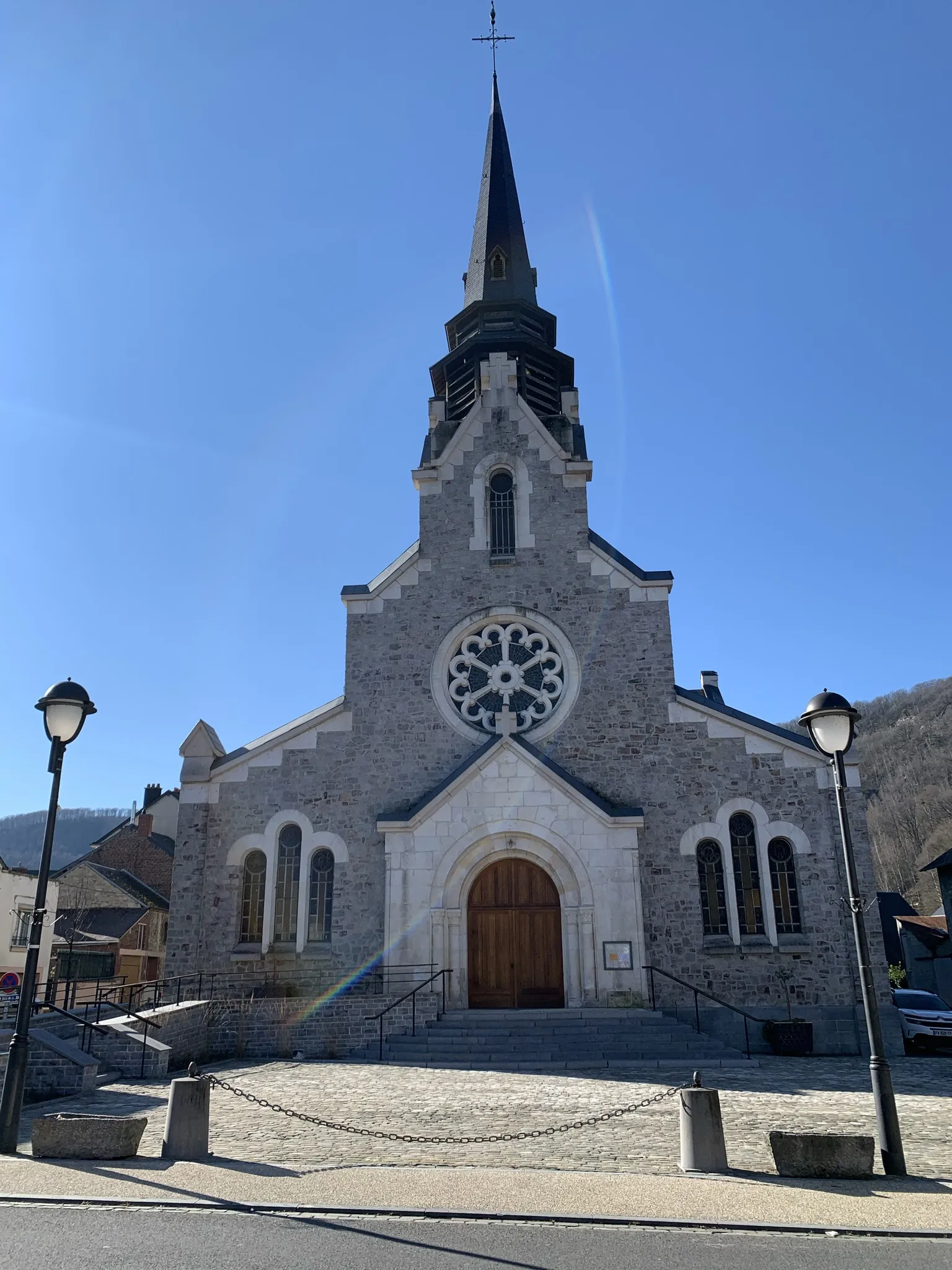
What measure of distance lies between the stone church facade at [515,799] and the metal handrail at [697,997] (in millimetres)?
237

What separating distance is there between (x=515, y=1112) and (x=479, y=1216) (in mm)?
4596

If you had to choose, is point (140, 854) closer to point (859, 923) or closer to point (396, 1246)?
point (859, 923)

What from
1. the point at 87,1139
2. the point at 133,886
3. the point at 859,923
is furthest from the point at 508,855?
the point at 133,886

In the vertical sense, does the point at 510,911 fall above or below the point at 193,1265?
above

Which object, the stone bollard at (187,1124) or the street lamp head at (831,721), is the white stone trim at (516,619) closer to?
the street lamp head at (831,721)

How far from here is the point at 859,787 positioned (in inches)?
801

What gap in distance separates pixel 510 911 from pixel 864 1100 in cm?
907

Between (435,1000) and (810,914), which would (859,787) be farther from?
(435,1000)

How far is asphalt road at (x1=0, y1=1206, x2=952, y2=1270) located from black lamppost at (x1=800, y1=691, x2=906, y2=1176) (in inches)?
76.4

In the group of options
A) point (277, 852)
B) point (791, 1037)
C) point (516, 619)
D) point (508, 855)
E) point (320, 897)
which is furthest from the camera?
point (516, 619)

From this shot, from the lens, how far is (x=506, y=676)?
22.5m

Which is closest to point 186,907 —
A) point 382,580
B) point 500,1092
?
point 382,580

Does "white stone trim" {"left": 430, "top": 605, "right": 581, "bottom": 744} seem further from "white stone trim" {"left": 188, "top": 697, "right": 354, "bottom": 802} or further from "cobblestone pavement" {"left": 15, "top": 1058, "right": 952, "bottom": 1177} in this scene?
"cobblestone pavement" {"left": 15, "top": 1058, "right": 952, "bottom": 1177}

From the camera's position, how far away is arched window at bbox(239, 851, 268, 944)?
21.2 metres
